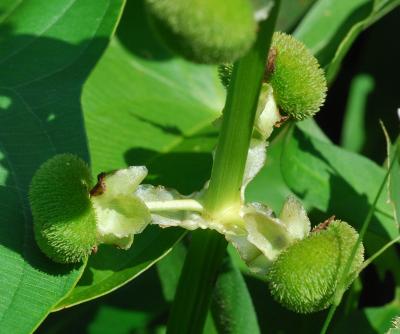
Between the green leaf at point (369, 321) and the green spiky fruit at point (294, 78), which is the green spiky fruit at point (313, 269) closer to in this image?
the green spiky fruit at point (294, 78)

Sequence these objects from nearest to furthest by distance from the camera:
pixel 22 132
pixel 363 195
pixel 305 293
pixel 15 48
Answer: pixel 305 293 < pixel 22 132 < pixel 15 48 < pixel 363 195

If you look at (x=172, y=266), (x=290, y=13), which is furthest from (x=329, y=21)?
(x=172, y=266)

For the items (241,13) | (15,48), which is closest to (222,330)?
(15,48)

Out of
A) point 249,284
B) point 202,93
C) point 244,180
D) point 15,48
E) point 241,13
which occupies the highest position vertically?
point 241,13

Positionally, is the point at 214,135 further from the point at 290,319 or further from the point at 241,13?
the point at 241,13

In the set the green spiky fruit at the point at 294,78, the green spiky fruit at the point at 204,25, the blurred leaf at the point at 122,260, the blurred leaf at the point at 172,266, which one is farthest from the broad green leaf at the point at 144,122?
the green spiky fruit at the point at 204,25

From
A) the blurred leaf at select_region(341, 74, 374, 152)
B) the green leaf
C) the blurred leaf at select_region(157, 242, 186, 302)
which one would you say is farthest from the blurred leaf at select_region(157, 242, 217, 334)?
the blurred leaf at select_region(341, 74, 374, 152)
